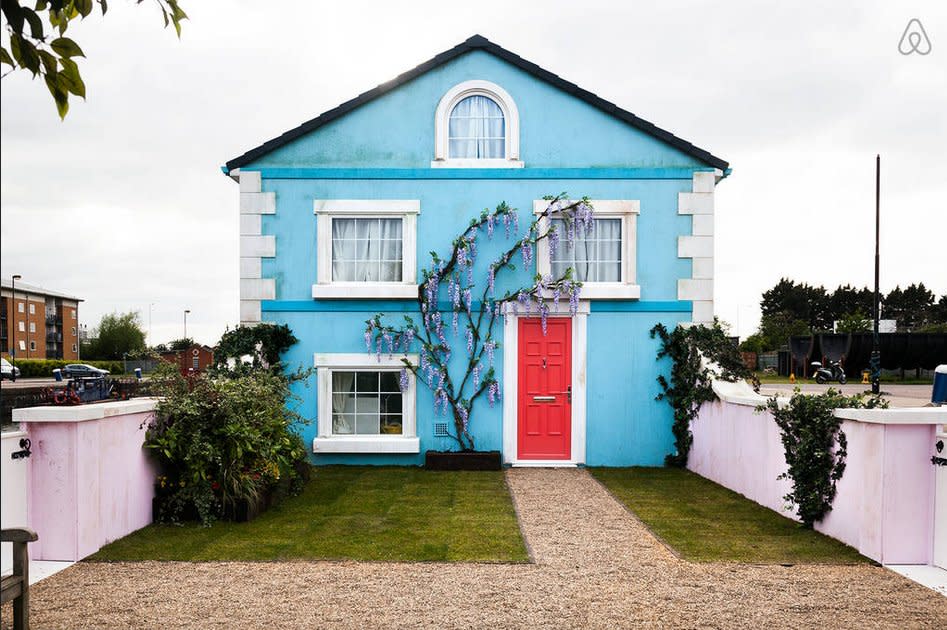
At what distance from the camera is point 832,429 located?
6473 mm

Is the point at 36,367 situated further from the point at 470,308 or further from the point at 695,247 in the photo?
the point at 695,247

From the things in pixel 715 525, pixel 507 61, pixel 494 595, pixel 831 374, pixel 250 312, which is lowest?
pixel 831 374

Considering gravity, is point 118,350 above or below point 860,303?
below

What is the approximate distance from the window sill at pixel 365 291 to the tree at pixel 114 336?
65467mm

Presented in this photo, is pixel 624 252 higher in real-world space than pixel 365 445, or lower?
higher

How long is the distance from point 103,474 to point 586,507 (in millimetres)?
4568

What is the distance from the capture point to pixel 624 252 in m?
10.7

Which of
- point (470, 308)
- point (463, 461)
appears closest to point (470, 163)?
point (470, 308)

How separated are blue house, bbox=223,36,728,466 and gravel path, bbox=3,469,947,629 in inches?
178

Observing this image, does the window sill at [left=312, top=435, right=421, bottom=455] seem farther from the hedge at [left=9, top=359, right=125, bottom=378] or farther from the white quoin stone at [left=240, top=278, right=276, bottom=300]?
the hedge at [left=9, top=359, right=125, bottom=378]

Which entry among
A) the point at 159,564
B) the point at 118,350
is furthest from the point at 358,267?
the point at 118,350

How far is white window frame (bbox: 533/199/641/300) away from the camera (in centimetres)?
1051

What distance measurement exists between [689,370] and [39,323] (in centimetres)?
9021

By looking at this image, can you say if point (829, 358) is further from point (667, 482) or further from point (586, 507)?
point (586, 507)
